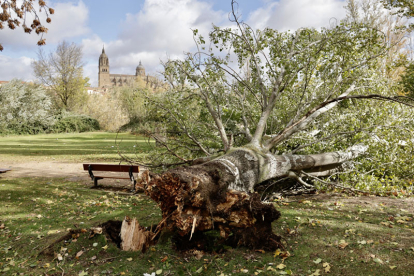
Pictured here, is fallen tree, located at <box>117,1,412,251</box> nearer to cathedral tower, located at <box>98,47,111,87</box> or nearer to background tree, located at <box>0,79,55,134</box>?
background tree, located at <box>0,79,55,134</box>

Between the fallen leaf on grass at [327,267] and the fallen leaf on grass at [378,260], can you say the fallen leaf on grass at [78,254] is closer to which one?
the fallen leaf on grass at [327,267]

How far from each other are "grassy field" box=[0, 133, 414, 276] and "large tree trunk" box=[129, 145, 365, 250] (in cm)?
20

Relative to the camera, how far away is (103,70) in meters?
144

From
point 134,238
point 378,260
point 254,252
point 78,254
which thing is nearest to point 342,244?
point 378,260

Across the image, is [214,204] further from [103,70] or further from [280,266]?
[103,70]

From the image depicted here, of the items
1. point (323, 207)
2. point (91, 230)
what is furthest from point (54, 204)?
point (323, 207)

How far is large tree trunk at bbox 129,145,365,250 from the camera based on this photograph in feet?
10.3

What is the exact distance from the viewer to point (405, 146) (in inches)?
252

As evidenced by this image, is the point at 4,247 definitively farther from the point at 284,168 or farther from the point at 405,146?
the point at 405,146

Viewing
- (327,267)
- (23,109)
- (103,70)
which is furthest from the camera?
(103,70)

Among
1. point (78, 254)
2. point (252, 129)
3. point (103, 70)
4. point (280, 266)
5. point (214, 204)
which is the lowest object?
point (78, 254)

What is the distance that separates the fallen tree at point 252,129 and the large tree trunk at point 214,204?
1 cm

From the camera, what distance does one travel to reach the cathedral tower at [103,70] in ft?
460

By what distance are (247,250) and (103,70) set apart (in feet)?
499
